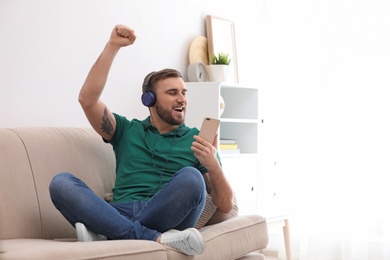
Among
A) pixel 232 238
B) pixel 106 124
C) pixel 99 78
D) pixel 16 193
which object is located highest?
pixel 99 78

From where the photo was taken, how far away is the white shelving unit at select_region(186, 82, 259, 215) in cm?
405

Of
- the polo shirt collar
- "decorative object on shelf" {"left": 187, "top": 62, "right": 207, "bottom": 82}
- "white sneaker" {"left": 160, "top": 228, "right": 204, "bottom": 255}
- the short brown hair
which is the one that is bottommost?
"white sneaker" {"left": 160, "top": 228, "right": 204, "bottom": 255}

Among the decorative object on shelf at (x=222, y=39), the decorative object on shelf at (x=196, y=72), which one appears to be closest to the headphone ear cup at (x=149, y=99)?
the decorative object on shelf at (x=196, y=72)

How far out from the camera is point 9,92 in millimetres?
3113

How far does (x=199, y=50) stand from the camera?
14.2 ft

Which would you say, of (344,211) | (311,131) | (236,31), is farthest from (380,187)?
(236,31)

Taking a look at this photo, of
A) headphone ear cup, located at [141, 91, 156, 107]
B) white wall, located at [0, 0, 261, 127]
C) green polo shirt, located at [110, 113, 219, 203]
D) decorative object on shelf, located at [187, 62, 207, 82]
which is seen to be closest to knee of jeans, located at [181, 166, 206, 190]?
green polo shirt, located at [110, 113, 219, 203]

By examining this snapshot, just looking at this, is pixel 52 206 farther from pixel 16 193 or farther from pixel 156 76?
pixel 156 76

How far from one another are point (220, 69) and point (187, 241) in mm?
2063

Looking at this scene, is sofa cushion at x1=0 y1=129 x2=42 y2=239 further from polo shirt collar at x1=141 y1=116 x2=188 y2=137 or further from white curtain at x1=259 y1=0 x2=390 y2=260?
white curtain at x1=259 y1=0 x2=390 y2=260

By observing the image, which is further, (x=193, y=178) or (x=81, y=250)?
(x=193, y=178)

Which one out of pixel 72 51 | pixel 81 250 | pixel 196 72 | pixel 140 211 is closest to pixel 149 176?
pixel 140 211

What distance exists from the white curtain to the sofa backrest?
169cm

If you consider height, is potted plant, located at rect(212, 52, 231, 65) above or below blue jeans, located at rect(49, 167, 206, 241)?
above
